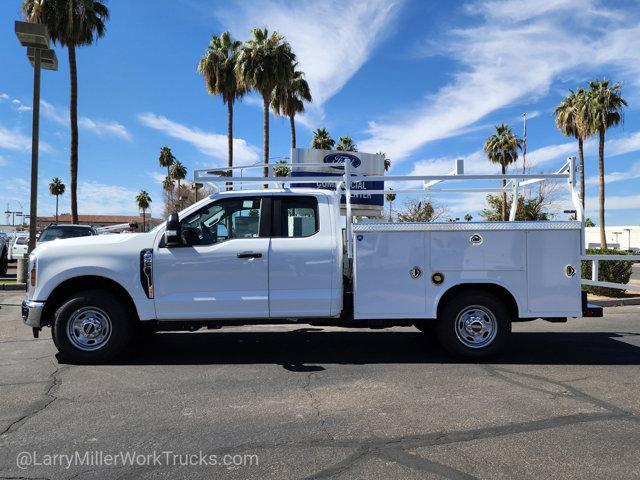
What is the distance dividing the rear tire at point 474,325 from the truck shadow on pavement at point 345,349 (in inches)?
9.7

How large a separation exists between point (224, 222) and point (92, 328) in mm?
1976

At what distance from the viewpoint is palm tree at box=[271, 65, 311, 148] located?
105 feet

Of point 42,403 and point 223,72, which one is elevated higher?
point 223,72

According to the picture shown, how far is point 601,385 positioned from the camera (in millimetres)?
5266

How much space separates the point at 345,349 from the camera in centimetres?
692

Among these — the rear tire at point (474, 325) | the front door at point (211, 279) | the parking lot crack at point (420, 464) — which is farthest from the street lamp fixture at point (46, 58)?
the parking lot crack at point (420, 464)

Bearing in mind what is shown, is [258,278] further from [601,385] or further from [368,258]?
[601,385]

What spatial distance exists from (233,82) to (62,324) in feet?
81.3

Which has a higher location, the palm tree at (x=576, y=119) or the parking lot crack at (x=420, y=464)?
the palm tree at (x=576, y=119)

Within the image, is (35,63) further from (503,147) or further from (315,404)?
(503,147)

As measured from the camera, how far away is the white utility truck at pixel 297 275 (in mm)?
5867

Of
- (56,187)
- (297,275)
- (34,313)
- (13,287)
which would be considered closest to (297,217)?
(297,275)

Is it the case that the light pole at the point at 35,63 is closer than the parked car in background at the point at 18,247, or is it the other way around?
the light pole at the point at 35,63

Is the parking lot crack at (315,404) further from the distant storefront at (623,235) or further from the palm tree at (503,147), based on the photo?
the distant storefront at (623,235)
